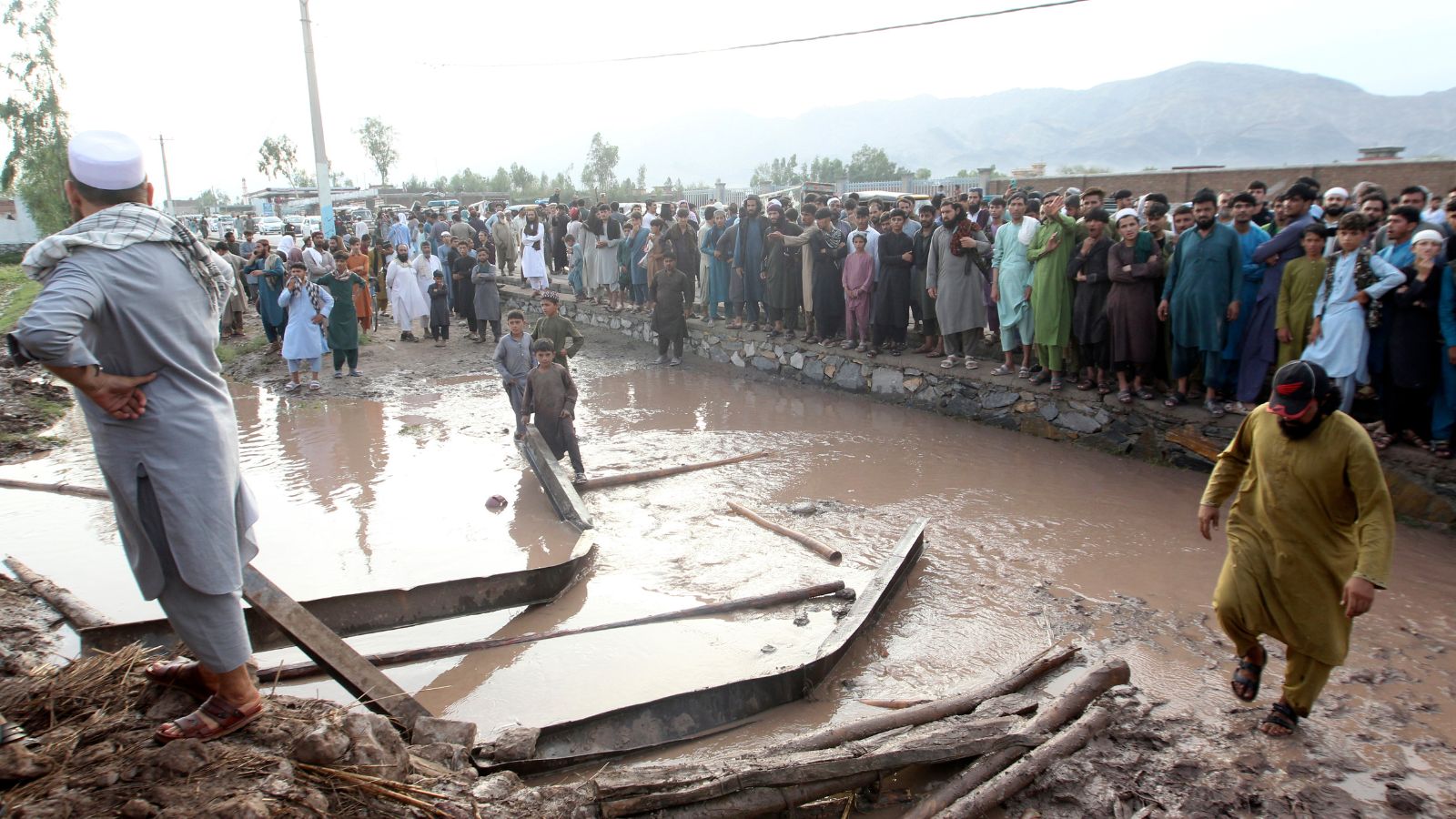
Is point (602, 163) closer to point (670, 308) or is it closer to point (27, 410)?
point (670, 308)

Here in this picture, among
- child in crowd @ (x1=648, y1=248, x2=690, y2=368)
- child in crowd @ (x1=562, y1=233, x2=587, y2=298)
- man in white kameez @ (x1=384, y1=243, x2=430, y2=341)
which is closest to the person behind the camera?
child in crowd @ (x1=648, y1=248, x2=690, y2=368)

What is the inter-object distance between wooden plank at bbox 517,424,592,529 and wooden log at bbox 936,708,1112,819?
3919mm

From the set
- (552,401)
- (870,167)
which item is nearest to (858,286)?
(552,401)

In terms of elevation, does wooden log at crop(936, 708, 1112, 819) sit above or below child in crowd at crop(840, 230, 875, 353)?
below

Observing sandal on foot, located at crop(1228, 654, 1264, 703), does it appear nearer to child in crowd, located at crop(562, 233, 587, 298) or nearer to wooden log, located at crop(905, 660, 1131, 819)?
wooden log, located at crop(905, 660, 1131, 819)

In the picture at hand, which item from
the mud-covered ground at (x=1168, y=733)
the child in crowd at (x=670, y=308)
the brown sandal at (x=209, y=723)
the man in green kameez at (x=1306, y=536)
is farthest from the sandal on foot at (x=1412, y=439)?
the child in crowd at (x=670, y=308)

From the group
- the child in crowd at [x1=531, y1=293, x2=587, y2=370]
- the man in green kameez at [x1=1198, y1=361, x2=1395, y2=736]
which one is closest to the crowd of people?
the man in green kameez at [x1=1198, y1=361, x2=1395, y2=736]

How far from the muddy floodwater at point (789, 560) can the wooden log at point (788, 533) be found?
0.09 m

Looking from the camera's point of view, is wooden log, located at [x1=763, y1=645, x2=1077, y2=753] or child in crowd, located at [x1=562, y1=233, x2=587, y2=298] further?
child in crowd, located at [x1=562, y1=233, x2=587, y2=298]

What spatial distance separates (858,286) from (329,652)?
8712 millimetres

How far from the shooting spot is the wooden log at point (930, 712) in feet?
11.2

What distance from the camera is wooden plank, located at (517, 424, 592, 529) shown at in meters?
6.96

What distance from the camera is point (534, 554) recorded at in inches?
268

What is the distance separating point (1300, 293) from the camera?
699 cm
